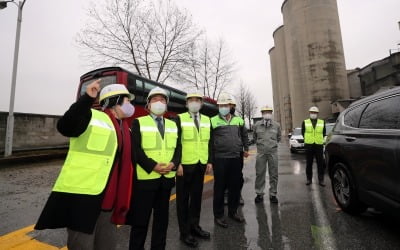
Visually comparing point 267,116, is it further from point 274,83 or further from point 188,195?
point 274,83

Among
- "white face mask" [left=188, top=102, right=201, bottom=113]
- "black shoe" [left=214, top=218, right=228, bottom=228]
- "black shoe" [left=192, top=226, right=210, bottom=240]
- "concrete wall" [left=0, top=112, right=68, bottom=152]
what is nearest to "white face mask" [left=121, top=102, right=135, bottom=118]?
"white face mask" [left=188, top=102, right=201, bottom=113]

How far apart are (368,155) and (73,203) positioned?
3445mm

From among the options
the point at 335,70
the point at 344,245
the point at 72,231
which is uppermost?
the point at 335,70

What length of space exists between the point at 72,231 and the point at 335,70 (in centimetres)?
3489

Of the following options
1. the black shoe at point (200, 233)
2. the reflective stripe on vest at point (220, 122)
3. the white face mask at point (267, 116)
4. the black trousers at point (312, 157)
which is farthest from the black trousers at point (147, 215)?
the black trousers at point (312, 157)

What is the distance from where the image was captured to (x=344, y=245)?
2.87 m

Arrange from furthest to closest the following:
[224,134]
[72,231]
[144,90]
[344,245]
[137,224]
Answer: [144,90]
[224,134]
[344,245]
[137,224]
[72,231]

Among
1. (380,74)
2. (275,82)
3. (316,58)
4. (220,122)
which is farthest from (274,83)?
(220,122)

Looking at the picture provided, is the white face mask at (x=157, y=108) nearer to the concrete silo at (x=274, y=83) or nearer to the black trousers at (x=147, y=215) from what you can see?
the black trousers at (x=147, y=215)

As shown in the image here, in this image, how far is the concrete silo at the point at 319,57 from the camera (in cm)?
3064

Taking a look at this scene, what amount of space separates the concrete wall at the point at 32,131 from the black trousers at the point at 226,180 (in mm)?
12349

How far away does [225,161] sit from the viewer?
392cm

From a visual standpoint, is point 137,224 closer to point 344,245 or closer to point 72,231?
point 72,231

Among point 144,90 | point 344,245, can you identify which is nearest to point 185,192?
point 344,245
